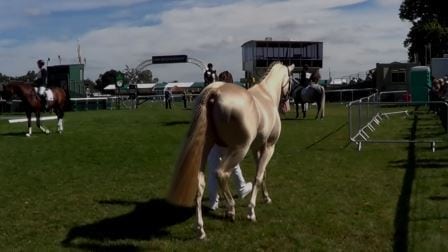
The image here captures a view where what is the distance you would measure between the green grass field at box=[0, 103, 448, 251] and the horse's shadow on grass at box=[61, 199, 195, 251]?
0.01 m

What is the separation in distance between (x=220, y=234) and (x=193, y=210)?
1550 millimetres

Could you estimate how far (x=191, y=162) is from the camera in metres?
8.01

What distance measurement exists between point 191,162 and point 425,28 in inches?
2920

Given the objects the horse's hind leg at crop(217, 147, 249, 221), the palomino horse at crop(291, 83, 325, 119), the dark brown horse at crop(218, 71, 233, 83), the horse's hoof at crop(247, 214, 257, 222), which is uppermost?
the dark brown horse at crop(218, 71, 233, 83)

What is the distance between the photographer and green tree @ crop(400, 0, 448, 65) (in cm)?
7506

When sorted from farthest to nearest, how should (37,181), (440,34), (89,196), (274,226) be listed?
(440,34)
(37,181)
(89,196)
(274,226)

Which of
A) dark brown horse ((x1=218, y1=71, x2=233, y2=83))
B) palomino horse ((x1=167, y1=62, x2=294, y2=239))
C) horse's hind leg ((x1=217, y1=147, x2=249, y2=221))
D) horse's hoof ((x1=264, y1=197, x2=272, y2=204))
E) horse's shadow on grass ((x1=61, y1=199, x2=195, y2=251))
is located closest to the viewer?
horse's shadow on grass ((x1=61, y1=199, x2=195, y2=251))

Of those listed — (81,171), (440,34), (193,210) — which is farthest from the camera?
(440,34)

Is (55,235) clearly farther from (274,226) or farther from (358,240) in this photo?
(358,240)

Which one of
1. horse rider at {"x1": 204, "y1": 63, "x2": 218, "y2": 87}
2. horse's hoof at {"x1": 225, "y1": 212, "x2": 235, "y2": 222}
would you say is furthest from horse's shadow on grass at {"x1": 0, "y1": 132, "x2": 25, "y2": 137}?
horse's hoof at {"x1": 225, "y1": 212, "x2": 235, "y2": 222}

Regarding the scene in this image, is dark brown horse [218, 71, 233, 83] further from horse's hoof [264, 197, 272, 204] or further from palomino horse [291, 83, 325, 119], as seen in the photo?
palomino horse [291, 83, 325, 119]

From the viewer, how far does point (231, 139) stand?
8.23 metres

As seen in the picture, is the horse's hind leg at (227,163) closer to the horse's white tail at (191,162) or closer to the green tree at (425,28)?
the horse's white tail at (191,162)

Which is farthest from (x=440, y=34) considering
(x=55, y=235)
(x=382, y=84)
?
(x=55, y=235)
